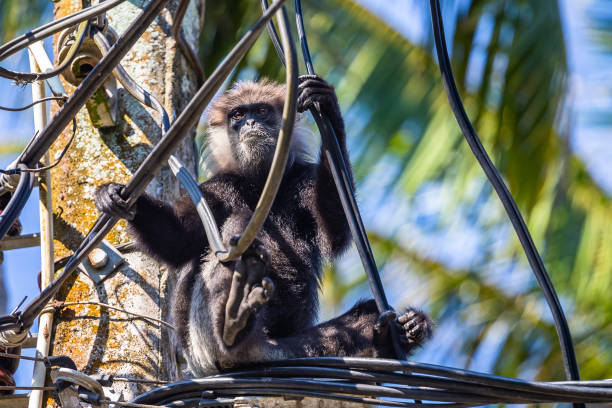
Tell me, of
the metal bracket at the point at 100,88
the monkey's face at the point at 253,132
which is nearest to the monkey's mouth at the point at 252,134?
the monkey's face at the point at 253,132

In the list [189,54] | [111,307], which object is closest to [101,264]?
[111,307]

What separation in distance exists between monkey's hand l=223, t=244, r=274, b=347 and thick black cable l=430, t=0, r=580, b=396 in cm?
86

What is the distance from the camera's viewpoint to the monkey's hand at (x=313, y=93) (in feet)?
11.2

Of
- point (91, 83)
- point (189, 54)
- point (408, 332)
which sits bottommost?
point (408, 332)

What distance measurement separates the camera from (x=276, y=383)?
2.51 m

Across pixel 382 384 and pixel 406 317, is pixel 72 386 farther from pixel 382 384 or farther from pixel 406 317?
pixel 406 317

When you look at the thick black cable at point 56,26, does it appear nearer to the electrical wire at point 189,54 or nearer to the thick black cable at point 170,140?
the thick black cable at point 170,140

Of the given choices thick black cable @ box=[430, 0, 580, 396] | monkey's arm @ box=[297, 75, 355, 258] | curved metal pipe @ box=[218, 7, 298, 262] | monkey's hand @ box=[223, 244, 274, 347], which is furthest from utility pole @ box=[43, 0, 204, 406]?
thick black cable @ box=[430, 0, 580, 396]

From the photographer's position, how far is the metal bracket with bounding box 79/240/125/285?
3.69 meters

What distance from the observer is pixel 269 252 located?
11.0ft

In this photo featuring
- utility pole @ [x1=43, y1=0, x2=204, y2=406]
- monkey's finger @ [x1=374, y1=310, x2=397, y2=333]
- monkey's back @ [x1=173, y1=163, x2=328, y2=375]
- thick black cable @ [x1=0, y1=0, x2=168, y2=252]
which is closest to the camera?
thick black cable @ [x1=0, y1=0, x2=168, y2=252]

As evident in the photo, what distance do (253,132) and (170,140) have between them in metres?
2.13

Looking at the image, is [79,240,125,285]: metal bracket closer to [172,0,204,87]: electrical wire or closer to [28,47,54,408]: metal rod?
[28,47,54,408]: metal rod

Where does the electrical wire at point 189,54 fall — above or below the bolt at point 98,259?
above
